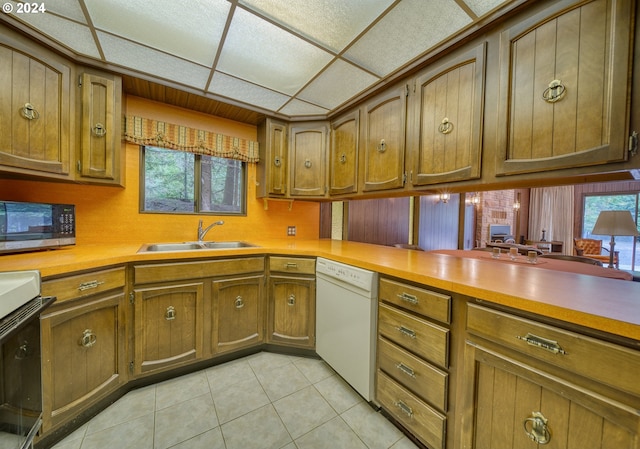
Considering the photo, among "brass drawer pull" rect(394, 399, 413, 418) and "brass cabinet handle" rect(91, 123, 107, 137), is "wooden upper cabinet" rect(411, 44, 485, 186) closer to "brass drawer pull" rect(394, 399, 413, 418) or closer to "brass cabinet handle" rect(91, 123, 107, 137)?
"brass drawer pull" rect(394, 399, 413, 418)

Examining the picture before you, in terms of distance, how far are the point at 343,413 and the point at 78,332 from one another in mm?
1573

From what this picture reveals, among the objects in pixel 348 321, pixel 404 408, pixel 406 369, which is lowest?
pixel 404 408

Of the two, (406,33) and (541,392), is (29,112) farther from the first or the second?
(541,392)

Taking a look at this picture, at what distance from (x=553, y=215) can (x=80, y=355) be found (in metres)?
9.98

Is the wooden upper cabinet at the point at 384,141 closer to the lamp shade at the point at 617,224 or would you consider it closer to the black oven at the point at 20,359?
the black oven at the point at 20,359

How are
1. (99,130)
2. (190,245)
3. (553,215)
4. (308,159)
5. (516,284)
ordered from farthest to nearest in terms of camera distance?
(553,215) → (308,159) → (190,245) → (99,130) → (516,284)

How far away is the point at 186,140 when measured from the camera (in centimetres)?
224

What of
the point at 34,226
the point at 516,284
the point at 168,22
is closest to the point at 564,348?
the point at 516,284

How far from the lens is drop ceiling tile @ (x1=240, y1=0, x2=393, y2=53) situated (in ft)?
3.95

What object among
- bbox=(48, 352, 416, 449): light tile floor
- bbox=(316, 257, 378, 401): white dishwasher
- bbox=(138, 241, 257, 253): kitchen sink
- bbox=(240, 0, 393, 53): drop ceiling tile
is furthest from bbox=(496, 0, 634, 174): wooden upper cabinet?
bbox=(138, 241, 257, 253): kitchen sink

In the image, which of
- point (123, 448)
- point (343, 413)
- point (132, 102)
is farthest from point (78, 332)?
point (132, 102)

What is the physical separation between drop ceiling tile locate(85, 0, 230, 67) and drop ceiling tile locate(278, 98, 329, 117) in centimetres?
82

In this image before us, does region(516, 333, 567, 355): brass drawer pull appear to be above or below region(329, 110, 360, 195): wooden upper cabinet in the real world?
below

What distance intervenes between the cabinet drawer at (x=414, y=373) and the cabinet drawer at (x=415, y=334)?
0.04m
